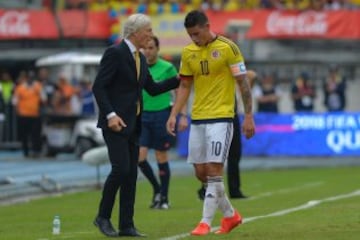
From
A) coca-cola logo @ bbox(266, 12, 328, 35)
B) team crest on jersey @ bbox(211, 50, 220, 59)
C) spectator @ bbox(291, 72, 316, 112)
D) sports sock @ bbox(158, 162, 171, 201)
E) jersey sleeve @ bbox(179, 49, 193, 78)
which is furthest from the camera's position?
coca-cola logo @ bbox(266, 12, 328, 35)

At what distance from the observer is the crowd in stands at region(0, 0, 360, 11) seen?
34344mm

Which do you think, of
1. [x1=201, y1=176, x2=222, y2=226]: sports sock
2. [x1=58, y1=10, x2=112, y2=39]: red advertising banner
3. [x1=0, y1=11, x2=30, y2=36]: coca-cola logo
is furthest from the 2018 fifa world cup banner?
[x1=201, y1=176, x2=222, y2=226]: sports sock

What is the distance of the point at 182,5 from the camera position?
35500mm

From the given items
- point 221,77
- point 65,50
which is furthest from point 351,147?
point 221,77

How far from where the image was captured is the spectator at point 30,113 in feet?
94.8

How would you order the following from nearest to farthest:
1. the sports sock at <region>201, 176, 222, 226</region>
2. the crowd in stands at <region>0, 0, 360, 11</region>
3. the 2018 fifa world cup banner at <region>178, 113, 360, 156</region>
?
the sports sock at <region>201, 176, 222, 226</region>
the 2018 fifa world cup banner at <region>178, 113, 360, 156</region>
the crowd in stands at <region>0, 0, 360, 11</region>

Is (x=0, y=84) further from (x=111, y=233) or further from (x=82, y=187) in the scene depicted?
(x=111, y=233)

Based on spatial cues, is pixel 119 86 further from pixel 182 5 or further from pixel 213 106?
pixel 182 5

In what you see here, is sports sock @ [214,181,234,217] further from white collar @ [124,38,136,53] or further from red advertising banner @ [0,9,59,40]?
red advertising banner @ [0,9,59,40]

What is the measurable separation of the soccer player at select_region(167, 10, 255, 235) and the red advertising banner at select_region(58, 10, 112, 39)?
77.2 feet

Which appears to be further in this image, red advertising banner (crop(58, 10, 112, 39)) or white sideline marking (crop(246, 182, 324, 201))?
red advertising banner (crop(58, 10, 112, 39))

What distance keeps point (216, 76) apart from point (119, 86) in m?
0.95

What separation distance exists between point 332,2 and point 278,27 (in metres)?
2.23

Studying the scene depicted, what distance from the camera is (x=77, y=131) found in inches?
1124
